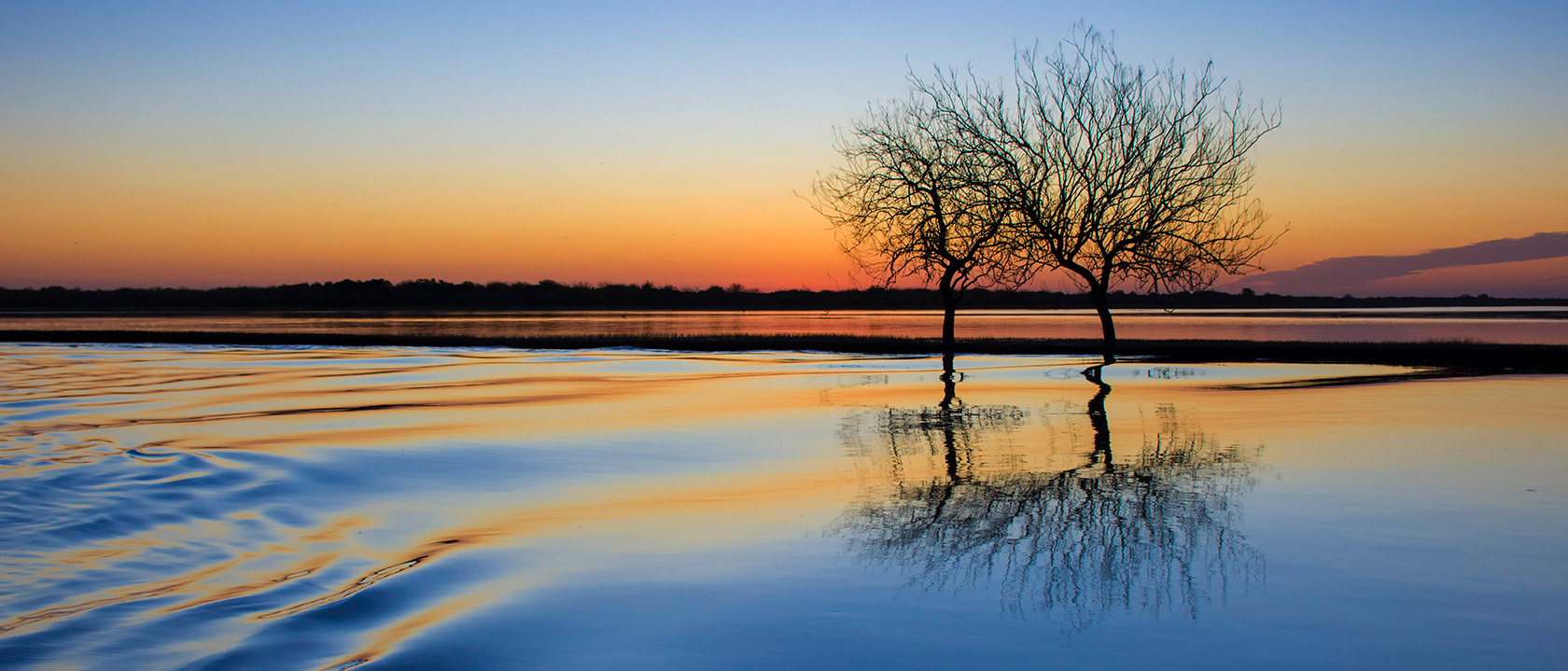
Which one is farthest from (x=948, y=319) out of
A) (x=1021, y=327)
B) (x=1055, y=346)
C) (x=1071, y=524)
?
(x=1021, y=327)

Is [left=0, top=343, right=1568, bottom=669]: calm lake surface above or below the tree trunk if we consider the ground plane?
below

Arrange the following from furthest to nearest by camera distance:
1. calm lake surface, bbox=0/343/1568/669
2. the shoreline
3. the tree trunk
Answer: the tree trunk, the shoreline, calm lake surface, bbox=0/343/1568/669

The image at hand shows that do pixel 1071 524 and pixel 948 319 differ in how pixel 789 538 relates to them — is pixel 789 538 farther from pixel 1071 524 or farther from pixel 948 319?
pixel 948 319

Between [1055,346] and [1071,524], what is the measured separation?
23985 mm

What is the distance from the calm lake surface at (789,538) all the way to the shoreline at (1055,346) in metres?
10.8

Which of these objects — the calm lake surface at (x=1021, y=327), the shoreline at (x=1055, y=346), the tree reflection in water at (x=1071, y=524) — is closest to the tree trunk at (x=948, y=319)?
the shoreline at (x=1055, y=346)

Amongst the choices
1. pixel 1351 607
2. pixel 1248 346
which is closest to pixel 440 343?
pixel 1248 346

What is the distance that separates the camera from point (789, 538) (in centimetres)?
759

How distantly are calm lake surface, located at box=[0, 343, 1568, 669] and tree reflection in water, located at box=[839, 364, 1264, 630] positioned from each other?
4 cm

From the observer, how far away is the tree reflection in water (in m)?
6.17

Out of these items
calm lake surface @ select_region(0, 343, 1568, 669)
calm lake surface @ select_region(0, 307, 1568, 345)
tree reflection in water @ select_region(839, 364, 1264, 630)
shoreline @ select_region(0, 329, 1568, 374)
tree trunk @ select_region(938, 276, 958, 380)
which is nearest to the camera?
calm lake surface @ select_region(0, 343, 1568, 669)

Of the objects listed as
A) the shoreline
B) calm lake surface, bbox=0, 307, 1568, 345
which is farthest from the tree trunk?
calm lake surface, bbox=0, 307, 1568, 345

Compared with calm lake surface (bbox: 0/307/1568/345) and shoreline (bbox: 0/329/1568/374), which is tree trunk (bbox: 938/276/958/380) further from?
calm lake surface (bbox: 0/307/1568/345)

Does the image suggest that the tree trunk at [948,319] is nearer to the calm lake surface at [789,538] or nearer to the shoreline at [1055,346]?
the shoreline at [1055,346]
